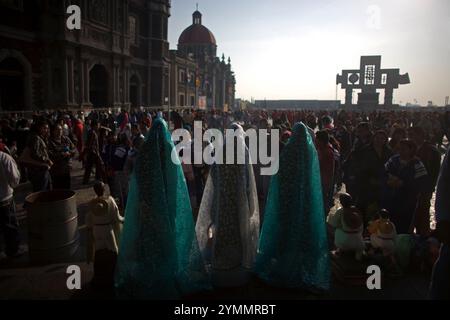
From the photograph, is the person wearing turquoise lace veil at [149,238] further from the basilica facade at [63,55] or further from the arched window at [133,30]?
the arched window at [133,30]

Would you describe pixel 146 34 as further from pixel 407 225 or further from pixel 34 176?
pixel 407 225

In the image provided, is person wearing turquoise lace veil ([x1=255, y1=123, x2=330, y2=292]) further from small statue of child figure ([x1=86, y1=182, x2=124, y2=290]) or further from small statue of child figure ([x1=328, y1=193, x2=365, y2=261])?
small statue of child figure ([x1=86, y1=182, x2=124, y2=290])

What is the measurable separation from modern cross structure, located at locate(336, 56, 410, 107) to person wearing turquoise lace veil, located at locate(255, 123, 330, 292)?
240 feet

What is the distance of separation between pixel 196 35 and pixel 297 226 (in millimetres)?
71530

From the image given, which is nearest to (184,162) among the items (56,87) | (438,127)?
(438,127)

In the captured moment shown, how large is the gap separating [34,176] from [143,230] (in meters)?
3.33

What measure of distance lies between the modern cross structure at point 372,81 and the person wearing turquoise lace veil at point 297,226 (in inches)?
2874

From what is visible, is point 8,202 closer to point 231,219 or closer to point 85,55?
point 231,219

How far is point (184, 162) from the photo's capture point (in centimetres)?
733

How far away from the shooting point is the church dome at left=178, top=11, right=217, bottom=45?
231 ft

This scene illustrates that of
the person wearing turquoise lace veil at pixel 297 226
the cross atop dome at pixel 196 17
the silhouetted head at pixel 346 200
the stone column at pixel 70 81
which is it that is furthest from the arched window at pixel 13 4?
the cross atop dome at pixel 196 17

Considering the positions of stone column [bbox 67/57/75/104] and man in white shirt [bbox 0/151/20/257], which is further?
stone column [bbox 67/57/75/104]

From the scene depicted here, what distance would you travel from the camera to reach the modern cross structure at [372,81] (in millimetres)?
73062

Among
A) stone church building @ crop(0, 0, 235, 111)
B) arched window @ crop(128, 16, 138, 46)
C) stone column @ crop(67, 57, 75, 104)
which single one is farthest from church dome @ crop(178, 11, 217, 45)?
stone column @ crop(67, 57, 75, 104)
